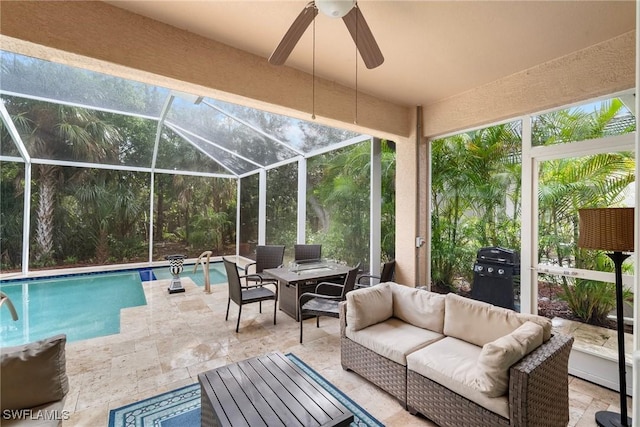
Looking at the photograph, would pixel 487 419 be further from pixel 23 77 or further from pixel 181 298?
pixel 23 77

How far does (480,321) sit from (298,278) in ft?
7.52

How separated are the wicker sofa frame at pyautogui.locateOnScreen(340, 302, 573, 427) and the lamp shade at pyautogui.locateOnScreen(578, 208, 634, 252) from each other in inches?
29.6

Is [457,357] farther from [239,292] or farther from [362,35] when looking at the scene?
[239,292]

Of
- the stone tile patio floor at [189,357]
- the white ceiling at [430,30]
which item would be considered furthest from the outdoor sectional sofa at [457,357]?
the white ceiling at [430,30]

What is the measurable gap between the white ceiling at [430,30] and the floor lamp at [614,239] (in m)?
1.55

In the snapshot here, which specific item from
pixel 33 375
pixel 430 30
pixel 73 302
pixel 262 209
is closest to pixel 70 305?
pixel 73 302

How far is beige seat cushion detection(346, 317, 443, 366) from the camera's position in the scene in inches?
91.0

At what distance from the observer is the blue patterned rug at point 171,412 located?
208 cm

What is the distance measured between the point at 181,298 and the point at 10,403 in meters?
3.97

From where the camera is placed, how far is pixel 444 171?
4.17 meters

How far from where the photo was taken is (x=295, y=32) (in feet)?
6.06

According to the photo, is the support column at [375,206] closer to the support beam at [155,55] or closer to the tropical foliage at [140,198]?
the tropical foliage at [140,198]

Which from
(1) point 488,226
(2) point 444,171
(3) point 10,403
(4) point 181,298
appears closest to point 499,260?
(1) point 488,226

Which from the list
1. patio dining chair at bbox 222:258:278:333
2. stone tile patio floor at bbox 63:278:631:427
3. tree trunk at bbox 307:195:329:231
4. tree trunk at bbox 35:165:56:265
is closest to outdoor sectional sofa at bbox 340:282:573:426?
stone tile patio floor at bbox 63:278:631:427
